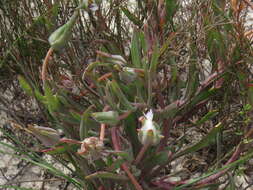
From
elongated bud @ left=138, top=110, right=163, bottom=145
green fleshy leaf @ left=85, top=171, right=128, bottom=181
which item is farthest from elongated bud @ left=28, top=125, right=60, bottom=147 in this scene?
elongated bud @ left=138, top=110, right=163, bottom=145

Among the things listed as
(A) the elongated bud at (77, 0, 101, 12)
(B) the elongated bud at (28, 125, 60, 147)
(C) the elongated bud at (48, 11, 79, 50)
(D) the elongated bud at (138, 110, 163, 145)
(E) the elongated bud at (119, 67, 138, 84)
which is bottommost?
(D) the elongated bud at (138, 110, 163, 145)

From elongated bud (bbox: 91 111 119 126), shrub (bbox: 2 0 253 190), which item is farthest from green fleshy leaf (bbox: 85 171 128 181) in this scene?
elongated bud (bbox: 91 111 119 126)

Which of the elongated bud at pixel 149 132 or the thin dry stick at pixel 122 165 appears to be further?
the thin dry stick at pixel 122 165

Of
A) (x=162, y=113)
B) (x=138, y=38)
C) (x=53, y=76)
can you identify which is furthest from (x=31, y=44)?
(x=162, y=113)

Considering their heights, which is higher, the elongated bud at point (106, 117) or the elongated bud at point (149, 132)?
the elongated bud at point (106, 117)

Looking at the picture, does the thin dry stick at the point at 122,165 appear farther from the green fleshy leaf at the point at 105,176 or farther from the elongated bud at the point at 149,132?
the elongated bud at the point at 149,132

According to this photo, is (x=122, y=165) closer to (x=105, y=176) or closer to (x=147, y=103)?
(x=105, y=176)

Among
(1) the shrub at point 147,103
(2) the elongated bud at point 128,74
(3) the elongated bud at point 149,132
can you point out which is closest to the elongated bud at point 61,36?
(1) the shrub at point 147,103

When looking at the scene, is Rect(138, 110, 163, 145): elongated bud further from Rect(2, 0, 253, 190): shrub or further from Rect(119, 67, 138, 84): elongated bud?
Rect(119, 67, 138, 84): elongated bud

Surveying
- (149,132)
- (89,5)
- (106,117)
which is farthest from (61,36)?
(149,132)

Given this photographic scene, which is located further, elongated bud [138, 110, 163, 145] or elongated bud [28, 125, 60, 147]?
elongated bud [28, 125, 60, 147]

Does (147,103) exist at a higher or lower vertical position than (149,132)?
higher

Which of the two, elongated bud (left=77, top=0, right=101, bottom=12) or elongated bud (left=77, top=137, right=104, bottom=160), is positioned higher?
elongated bud (left=77, top=0, right=101, bottom=12)
